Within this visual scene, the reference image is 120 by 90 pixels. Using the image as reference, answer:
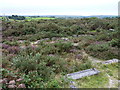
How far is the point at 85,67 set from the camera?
475 cm

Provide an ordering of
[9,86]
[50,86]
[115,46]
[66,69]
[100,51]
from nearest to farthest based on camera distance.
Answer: [9,86], [50,86], [66,69], [100,51], [115,46]

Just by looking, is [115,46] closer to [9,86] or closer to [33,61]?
[33,61]

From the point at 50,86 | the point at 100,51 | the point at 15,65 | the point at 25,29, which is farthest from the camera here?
the point at 25,29

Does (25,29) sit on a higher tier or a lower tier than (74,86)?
higher

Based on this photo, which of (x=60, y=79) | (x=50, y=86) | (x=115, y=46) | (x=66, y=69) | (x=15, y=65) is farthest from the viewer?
(x=115, y=46)

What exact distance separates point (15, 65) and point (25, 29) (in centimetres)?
994

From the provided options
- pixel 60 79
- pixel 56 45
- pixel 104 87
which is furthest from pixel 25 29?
pixel 104 87

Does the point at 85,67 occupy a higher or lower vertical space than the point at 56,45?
lower

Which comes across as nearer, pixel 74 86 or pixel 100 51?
pixel 74 86

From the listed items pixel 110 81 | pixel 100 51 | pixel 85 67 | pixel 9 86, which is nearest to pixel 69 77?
pixel 85 67

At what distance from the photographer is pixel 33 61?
436 cm

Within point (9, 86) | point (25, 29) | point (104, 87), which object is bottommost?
point (104, 87)

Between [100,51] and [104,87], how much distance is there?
10.8ft

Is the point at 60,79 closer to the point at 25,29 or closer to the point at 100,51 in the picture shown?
the point at 100,51
